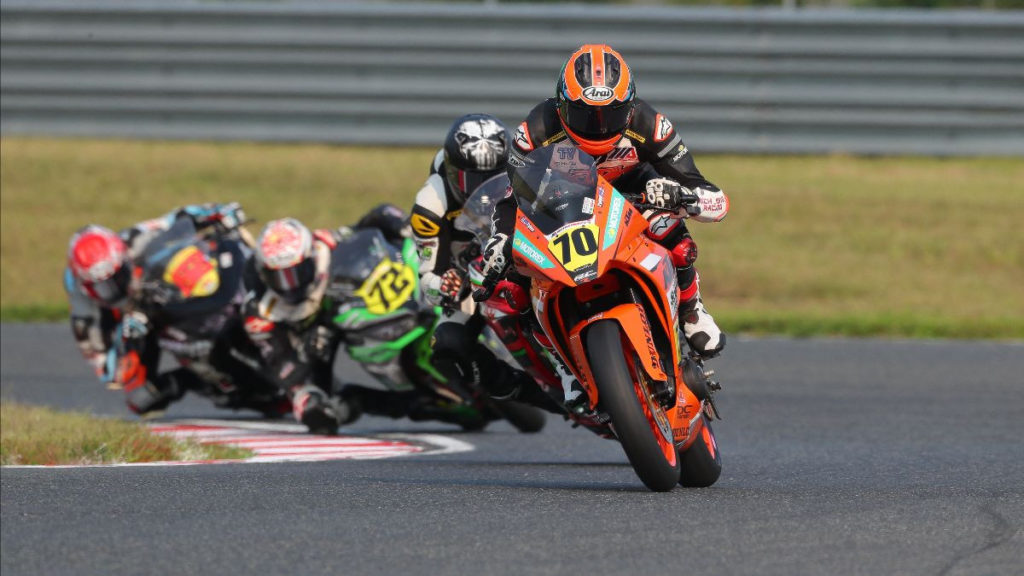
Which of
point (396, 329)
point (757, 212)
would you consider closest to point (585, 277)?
point (396, 329)

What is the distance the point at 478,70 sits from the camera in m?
16.6

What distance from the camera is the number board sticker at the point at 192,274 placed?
1048cm

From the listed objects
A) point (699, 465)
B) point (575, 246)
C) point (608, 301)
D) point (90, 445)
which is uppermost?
point (575, 246)

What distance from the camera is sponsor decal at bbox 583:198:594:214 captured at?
18.8 feet

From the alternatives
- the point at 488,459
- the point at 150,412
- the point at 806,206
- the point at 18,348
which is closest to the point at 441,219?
the point at 488,459

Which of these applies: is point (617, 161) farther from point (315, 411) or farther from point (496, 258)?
point (315, 411)

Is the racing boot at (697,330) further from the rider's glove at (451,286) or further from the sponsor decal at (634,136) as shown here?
the rider's glove at (451,286)

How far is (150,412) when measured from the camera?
1085 cm

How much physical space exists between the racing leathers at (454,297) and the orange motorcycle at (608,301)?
1426 millimetres

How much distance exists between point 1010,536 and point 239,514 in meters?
2.36

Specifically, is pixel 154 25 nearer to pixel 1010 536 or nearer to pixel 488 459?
pixel 488 459

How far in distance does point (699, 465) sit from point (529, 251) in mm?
1254

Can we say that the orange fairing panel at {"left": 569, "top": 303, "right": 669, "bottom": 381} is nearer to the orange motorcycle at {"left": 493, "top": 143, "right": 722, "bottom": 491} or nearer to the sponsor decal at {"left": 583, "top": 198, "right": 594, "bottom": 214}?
the orange motorcycle at {"left": 493, "top": 143, "right": 722, "bottom": 491}

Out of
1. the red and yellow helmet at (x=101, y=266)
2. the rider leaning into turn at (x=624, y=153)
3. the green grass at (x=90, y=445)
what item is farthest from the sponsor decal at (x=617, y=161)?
the red and yellow helmet at (x=101, y=266)
